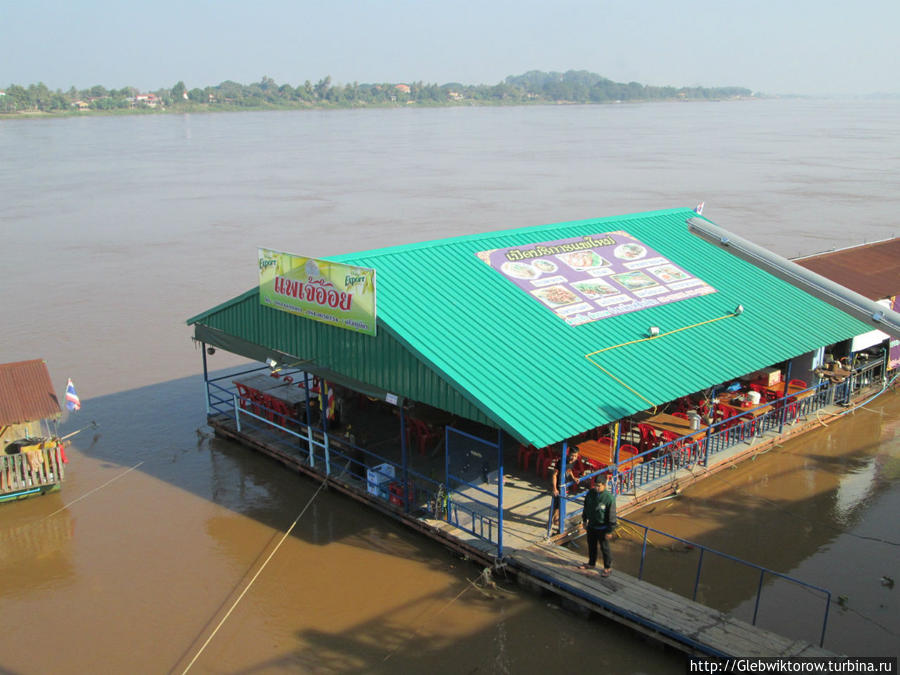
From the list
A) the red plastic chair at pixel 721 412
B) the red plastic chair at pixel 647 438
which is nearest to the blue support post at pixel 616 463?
the red plastic chair at pixel 647 438

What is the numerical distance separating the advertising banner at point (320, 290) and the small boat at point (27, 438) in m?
4.65

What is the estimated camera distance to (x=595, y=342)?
14.4 meters

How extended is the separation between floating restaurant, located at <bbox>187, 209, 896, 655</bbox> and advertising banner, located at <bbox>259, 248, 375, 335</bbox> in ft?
0.11

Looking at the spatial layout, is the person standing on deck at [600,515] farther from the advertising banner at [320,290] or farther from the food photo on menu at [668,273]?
the food photo on menu at [668,273]

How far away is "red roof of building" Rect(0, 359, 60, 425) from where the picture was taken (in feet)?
48.9

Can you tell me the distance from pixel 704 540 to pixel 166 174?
7053 cm

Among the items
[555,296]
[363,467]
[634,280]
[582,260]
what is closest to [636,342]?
[555,296]

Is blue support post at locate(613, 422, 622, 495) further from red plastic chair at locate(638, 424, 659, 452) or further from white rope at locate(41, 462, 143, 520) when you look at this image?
white rope at locate(41, 462, 143, 520)

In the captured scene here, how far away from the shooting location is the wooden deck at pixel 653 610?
991cm

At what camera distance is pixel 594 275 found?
16.9 m

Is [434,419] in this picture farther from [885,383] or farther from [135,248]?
[135,248]

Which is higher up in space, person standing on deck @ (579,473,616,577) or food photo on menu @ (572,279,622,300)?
Result: food photo on menu @ (572,279,622,300)

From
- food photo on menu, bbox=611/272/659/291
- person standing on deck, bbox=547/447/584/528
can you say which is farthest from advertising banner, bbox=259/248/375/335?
food photo on menu, bbox=611/272/659/291

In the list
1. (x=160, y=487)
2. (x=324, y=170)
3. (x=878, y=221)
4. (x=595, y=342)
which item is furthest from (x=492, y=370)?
(x=324, y=170)
